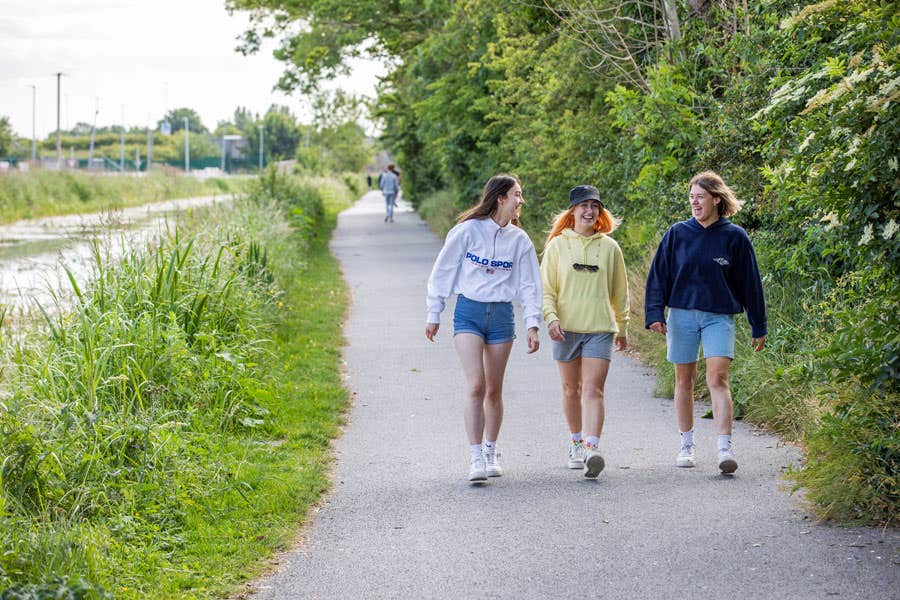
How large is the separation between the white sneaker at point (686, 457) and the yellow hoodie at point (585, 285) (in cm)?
83

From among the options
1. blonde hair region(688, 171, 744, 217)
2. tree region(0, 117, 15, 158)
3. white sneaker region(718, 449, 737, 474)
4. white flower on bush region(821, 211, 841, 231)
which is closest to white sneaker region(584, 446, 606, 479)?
white sneaker region(718, 449, 737, 474)

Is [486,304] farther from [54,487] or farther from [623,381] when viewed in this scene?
[623,381]

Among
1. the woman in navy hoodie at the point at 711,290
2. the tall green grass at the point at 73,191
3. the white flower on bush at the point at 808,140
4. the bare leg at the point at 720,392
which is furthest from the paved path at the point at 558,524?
the tall green grass at the point at 73,191

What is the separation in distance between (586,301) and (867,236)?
2.26 metres

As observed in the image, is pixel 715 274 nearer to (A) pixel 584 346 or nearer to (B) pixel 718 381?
(B) pixel 718 381

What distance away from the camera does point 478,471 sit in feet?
23.5

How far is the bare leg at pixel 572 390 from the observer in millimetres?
7520

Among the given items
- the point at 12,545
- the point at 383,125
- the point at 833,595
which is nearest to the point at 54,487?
the point at 12,545

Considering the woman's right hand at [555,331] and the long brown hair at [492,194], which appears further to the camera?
the long brown hair at [492,194]

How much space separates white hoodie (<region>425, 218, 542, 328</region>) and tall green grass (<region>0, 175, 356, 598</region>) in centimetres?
145

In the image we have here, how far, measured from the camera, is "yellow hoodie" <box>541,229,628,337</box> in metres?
7.30

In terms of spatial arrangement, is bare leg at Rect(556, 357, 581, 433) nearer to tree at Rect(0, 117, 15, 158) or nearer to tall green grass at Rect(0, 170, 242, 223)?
tall green grass at Rect(0, 170, 242, 223)

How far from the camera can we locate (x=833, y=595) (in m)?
4.98

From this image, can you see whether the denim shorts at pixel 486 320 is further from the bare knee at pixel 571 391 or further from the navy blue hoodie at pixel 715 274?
the navy blue hoodie at pixel 715 274
